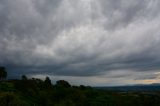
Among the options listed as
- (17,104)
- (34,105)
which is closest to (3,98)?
(17,104)

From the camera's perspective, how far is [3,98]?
167500mm

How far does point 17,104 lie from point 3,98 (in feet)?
26.2

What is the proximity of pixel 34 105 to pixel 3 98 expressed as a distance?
111 ft

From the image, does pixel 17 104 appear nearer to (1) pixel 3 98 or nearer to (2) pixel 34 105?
(1) pixel 3 98

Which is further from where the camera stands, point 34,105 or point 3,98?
point 34,105

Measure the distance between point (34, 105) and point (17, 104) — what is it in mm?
33222

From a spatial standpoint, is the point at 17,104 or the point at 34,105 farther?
the point at 34,105

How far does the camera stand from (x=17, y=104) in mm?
165875

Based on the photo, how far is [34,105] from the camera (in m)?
198
